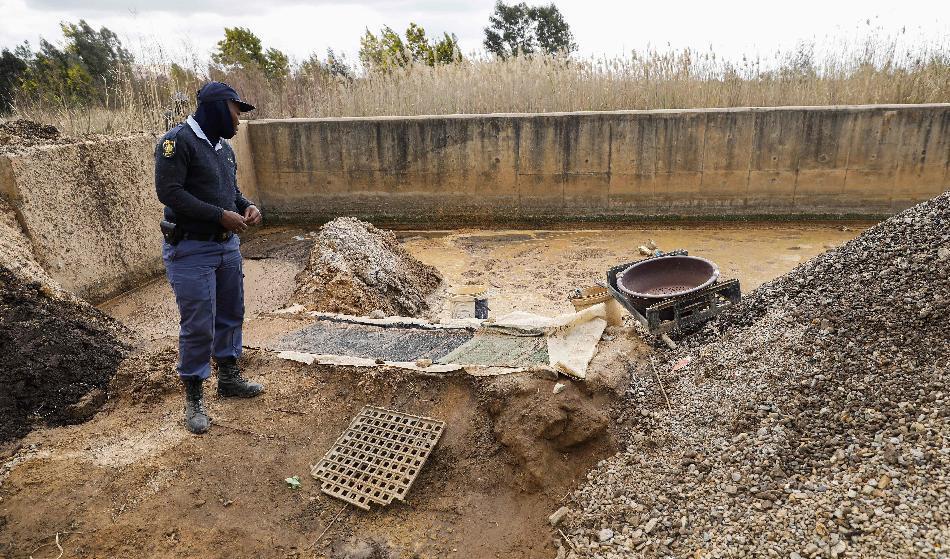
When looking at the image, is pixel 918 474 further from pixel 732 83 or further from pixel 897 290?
pixel 732 83

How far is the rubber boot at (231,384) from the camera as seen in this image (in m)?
3.58

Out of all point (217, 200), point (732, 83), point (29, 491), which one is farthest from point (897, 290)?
point (732, 83)

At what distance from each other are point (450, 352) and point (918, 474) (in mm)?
2583

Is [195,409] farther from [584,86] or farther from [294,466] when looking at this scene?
[584,86]

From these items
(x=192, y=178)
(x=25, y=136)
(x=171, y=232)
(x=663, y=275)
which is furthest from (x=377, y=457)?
(x=25, y=136)

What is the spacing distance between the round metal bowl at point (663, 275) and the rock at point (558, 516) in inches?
82.2

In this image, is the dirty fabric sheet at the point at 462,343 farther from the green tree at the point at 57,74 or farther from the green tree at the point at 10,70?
the green tree at the point at 10,70

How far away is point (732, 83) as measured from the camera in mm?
9469

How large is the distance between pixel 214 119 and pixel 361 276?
2958mm

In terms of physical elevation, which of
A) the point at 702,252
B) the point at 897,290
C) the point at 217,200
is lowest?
the point at 702,252

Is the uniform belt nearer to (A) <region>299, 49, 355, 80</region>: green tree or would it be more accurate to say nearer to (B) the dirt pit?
(B) the dirt pit

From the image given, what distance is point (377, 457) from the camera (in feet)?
10.3

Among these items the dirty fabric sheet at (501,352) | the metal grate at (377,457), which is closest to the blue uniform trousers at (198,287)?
Answer: the metal grate at (377,457)

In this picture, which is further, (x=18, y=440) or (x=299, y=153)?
(x=299, y=153)
